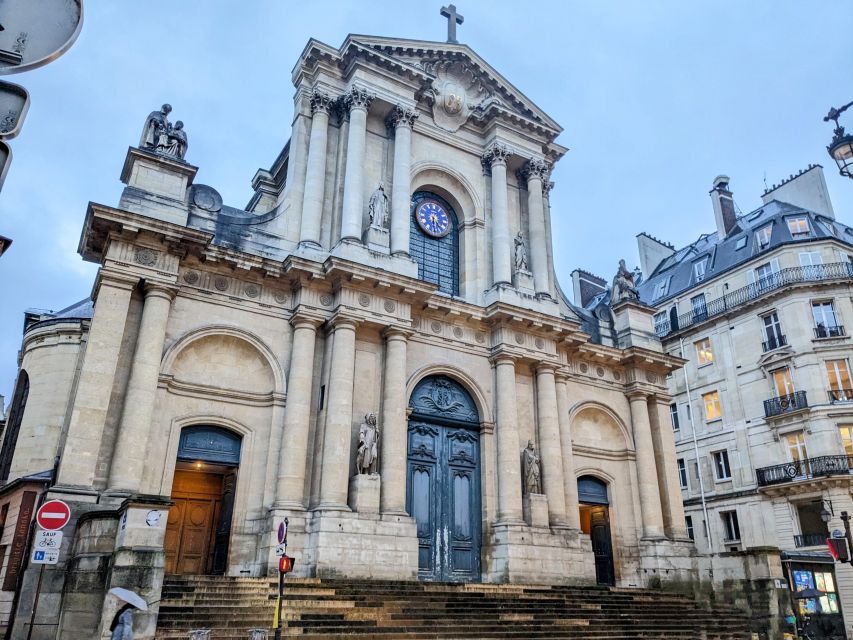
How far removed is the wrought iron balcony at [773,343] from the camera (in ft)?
97.9

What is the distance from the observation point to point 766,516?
28.8 metres

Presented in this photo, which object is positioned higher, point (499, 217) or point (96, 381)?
point (499, 217)

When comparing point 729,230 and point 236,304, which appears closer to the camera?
point 236,304

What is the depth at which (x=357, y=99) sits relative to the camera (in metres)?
20.8

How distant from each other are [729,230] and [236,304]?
2854cm

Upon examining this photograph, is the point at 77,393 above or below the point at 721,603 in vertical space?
above

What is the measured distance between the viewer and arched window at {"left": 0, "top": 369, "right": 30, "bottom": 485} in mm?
21200

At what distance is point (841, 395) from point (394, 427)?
67.5ft

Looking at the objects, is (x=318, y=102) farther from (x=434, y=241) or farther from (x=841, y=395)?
(x=841, y=395)

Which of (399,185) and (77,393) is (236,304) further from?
(399,185)

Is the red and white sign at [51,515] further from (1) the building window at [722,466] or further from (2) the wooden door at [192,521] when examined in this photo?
(1) the building window at [722,466]

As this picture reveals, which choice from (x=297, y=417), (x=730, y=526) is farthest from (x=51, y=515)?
(x=730, y=526)

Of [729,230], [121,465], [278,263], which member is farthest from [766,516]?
[121,465]

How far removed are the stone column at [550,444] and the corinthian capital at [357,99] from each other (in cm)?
984
